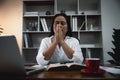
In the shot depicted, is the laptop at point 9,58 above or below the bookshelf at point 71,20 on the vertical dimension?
below

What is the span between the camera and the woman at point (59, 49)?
1953 mm

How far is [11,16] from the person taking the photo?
13.6ft

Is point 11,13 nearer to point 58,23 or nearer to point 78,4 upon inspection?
point 78,4

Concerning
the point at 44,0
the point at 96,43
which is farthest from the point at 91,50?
the point at 44,0

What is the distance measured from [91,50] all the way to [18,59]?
3.14 metres

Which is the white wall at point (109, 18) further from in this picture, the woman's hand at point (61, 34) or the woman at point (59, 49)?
the woman's hand at point (61, 34)

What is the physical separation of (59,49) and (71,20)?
1685 mm

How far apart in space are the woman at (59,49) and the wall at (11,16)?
6.25 ft

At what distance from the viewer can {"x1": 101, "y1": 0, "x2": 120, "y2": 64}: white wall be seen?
3961mm

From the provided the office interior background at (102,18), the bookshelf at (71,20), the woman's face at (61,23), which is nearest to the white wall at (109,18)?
the office interior background at (102,18)

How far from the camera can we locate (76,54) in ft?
A: 6.53

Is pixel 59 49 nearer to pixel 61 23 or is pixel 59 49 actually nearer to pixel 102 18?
pixel 61 23

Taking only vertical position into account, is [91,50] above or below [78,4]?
below

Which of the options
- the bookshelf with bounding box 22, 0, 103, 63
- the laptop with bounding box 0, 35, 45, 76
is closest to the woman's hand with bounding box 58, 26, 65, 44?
the laptop with bounding box 0, 35, 45, 76
